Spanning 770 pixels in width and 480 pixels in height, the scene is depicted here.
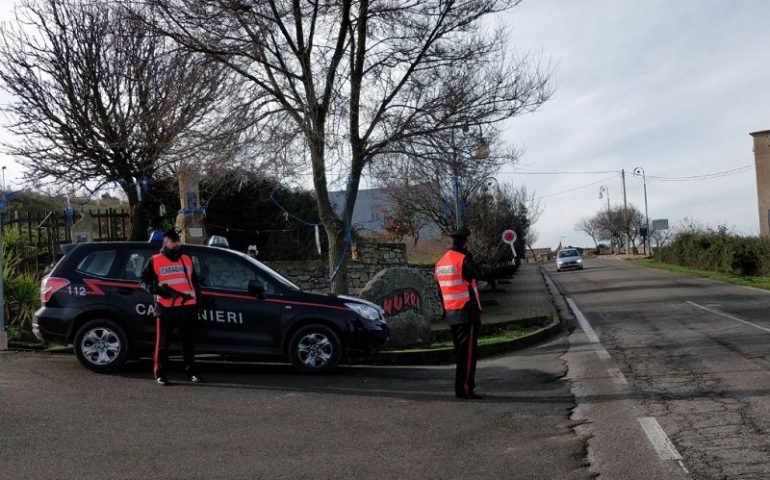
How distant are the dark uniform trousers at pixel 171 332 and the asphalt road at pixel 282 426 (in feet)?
0.99

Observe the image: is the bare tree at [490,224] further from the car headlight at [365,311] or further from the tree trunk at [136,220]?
the car headlight at [365,311]

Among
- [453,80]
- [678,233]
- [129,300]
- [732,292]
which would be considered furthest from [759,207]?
[129,300]

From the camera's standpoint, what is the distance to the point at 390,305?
14219mm

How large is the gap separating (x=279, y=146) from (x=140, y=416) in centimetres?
741

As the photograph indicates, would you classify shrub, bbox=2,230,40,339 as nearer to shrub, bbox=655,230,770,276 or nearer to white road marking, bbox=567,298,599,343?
white road marking, bbox=567,298,599,343

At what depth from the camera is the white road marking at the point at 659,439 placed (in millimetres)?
6043

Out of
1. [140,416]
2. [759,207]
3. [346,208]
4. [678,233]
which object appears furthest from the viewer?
[759,207]

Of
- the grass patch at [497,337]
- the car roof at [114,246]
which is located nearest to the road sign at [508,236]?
the grass patch at [497,337]

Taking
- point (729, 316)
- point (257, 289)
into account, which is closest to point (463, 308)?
point (257, 289)

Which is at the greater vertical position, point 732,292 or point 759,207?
point 759,207

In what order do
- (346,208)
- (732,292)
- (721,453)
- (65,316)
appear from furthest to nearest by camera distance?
(732,292)
(346,208)
(65,316)
(721,453)

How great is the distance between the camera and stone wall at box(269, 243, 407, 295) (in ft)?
61.2

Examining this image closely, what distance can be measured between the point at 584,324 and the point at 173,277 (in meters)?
10.4

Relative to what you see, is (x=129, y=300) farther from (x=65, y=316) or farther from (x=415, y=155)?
(x=415, y=155)
